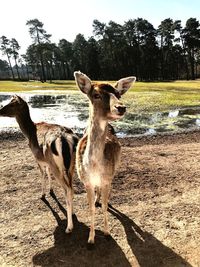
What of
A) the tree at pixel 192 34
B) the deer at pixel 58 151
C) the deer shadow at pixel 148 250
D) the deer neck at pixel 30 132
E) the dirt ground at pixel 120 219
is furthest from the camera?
the tree at pixel 192 34

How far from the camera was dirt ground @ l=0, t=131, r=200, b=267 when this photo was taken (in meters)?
6.20

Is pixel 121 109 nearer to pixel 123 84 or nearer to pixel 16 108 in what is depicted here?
pixel 123 84

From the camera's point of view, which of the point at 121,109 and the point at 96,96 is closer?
the point at 121,109

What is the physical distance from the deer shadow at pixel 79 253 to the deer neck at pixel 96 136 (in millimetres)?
→ 1726

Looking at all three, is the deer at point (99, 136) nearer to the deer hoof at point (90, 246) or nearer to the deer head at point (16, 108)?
the deer hoof at point (90, 246)

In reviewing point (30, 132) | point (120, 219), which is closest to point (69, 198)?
point (120, 219)

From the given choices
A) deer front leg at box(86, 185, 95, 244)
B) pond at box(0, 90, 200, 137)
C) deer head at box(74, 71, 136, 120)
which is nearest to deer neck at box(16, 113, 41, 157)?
deer front leg at box(86, 185, 95, 244)

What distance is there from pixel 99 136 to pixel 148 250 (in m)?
2.29

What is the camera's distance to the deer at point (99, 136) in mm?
5539

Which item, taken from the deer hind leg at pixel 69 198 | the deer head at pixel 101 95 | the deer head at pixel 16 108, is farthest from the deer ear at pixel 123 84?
the deer head at pixel 16 108

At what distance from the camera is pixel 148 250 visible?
634 cm

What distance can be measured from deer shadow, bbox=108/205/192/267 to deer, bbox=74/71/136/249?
1.78 ft

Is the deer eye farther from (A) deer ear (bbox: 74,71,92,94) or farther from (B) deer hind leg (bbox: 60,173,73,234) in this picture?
(B) deer hind leg (bbox: 60,173,73,234)

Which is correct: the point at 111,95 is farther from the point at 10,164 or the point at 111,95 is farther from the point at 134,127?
the point at 134,127
